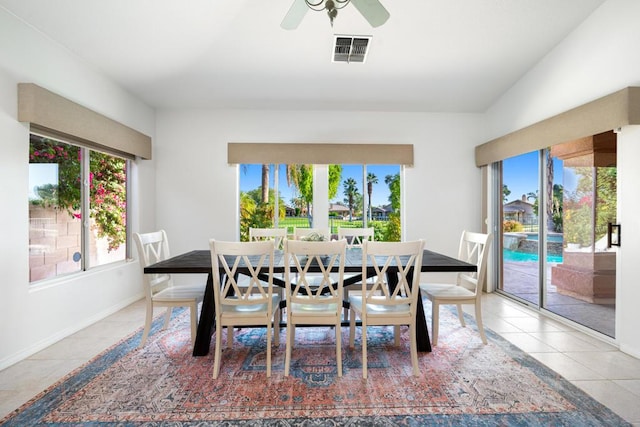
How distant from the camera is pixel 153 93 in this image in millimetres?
4156

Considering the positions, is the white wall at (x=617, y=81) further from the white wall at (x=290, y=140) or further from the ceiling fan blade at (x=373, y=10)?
the ceiling fan blade at (x=373, y=10)

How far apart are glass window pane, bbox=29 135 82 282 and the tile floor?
0.68 m

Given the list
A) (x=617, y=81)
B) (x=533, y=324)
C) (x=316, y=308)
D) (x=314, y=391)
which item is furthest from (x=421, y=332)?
(x=617, y=81)

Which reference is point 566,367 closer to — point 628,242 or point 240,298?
point 628,242

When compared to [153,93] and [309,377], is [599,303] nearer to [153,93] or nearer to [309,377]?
[309,377]

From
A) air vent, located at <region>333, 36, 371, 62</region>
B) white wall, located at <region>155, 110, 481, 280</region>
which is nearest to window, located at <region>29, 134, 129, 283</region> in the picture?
white wall, located at <region>155, 110, 481, 280</region>

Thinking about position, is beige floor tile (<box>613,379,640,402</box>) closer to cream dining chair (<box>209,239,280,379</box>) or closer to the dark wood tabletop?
the dark wood tabletop

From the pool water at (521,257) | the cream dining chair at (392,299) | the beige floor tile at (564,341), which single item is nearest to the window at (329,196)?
the pool water at (521,257)

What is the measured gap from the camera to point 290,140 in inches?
183

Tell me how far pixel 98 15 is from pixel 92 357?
273 centimetres

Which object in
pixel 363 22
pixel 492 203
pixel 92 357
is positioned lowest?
pixel 92 357

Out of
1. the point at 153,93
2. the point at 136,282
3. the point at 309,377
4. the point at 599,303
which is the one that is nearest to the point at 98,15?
the point at 153,93

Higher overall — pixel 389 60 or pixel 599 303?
pixel 389 60

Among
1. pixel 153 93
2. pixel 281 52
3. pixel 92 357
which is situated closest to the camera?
pixel 92 357
